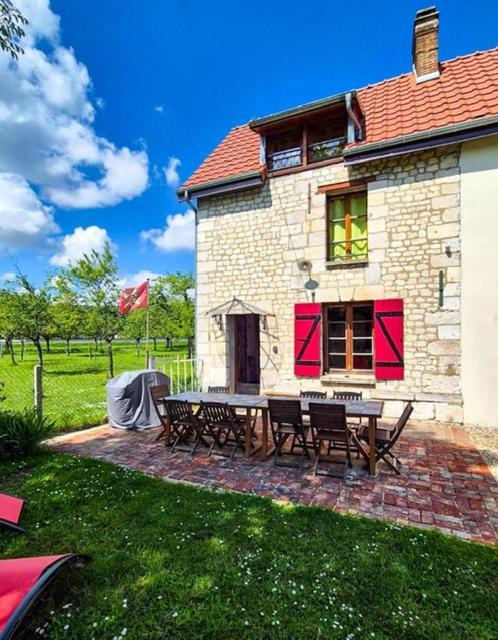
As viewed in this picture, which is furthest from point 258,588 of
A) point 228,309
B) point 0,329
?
point 0,329

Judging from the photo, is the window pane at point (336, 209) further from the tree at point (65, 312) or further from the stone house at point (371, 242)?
the tree at point (65, 312)

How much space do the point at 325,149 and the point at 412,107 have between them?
7.36 ft

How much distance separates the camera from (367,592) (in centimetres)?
227

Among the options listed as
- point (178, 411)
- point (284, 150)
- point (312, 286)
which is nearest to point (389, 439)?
point (178, 411)

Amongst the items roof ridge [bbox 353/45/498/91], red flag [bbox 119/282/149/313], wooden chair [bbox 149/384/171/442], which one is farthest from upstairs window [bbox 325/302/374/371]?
roof ridge [bbox 353/45/498/91]

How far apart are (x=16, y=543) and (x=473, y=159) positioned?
9141 mm

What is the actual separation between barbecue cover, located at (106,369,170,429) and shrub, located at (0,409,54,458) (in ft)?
4.63

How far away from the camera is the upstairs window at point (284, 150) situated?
833 centimetres

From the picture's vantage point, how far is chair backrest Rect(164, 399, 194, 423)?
545cm

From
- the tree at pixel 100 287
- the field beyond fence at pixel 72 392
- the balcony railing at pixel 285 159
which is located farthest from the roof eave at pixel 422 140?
the tree at pixel 100 287

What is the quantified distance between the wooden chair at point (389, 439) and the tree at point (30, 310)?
53.5 feet

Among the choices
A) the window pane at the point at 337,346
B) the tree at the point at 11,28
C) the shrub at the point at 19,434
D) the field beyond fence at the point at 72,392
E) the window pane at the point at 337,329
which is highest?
the tree at the point at 11,28

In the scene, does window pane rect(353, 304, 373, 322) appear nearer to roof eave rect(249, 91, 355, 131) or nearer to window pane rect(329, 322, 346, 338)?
window pane rect(329, 322, 346, 338)

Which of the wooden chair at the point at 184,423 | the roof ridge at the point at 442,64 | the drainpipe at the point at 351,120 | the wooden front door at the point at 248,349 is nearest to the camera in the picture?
the wooden chair at the point at 184,423
